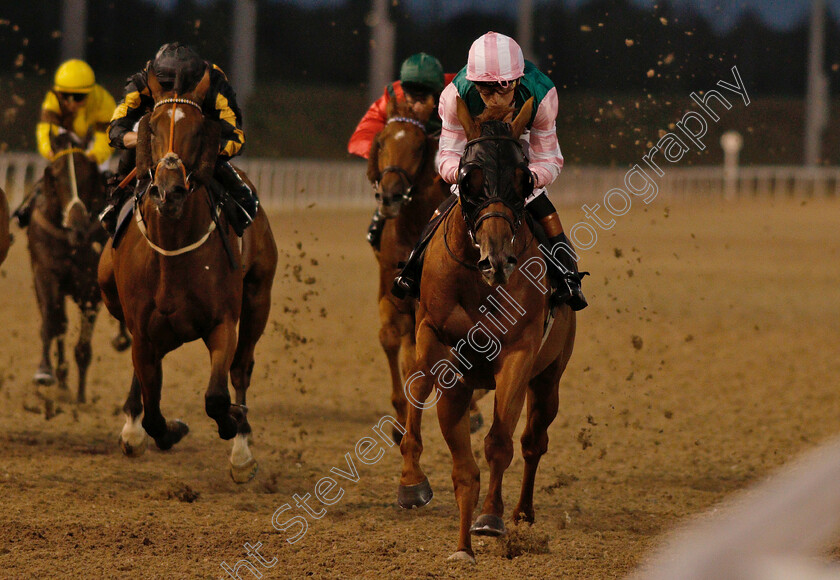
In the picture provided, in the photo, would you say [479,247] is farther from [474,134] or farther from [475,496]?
[475,496]

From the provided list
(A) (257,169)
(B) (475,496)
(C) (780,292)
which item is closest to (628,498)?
(B) (475,496)

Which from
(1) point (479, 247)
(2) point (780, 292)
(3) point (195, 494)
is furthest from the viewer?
(2) point (780, 292)

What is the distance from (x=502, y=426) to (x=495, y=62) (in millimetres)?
1626

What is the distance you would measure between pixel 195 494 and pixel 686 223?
67.5ft

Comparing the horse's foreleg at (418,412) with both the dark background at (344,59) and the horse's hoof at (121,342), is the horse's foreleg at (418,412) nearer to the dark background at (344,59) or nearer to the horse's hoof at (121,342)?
the horse's hoof at (121,342)

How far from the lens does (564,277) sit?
524cm

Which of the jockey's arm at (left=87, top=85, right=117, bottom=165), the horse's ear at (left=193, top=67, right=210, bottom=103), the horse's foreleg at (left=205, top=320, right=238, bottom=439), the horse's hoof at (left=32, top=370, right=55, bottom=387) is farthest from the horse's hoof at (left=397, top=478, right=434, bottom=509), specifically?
the jockey's arm at (left=87, top=85, right=117, bottom=165)

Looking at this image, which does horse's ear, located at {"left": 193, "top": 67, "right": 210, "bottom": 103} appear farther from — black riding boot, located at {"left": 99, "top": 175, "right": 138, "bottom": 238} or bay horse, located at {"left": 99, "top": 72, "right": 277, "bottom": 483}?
black riding boot, located at {"left": 99, "top": 175, "right": 138, "bottom": 238}

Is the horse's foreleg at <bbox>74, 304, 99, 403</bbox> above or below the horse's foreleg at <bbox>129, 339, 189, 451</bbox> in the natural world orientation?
below

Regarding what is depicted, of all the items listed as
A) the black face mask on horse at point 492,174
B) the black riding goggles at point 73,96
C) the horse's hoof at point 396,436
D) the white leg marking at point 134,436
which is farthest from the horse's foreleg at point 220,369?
the black riding goggles at point 73,96

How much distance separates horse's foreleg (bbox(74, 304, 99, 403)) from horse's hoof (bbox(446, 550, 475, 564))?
15.0 ft

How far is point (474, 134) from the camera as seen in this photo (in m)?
4.81

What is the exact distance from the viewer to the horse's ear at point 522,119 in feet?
15.7

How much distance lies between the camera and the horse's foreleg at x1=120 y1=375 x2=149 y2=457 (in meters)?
6.38
